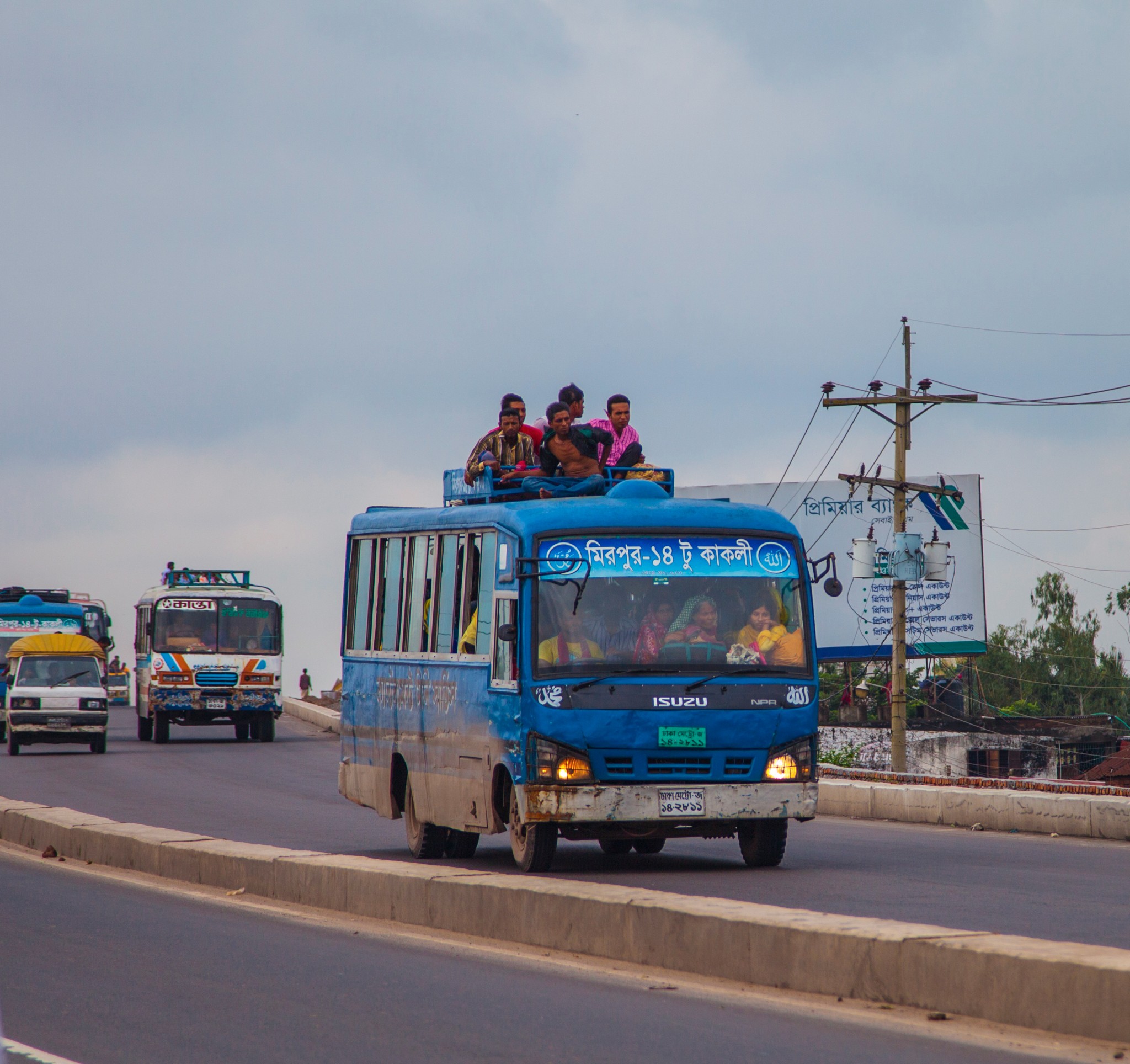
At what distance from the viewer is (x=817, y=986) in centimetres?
827

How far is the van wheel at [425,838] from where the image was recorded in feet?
51.3

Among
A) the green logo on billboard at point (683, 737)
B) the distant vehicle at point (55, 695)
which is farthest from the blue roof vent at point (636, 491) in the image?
the distant vehicle at point (55, 695)

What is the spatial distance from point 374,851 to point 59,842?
115 inches

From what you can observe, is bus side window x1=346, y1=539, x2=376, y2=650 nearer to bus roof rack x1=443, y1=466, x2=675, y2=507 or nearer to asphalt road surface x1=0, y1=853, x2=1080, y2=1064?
bus roof rack x1=443, y1=466, x2=675, y2=507

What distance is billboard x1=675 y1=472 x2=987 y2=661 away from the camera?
59031 millimetres

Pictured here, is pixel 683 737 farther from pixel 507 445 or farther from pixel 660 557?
pixel 507 445

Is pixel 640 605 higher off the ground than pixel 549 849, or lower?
higher

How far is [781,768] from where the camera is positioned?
13719 mm

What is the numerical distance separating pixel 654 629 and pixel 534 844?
1.77 meters

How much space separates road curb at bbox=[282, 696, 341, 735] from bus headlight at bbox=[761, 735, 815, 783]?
98.2 ft

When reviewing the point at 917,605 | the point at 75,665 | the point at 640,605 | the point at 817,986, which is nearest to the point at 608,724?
the point at 640,605

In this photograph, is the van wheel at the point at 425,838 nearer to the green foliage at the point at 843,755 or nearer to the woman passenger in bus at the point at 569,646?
the woman passenger in bus at the point at 569,646

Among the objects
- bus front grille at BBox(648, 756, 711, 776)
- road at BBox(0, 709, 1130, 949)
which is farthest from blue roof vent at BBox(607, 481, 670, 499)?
road at BBox(0, 709, 1130, 949)

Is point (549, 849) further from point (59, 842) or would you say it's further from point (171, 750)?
point (171, 750)
